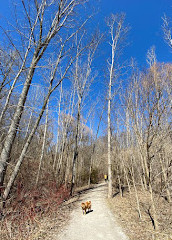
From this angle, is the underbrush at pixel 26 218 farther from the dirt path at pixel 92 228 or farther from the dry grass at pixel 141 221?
the dry grass at pixel 141 221

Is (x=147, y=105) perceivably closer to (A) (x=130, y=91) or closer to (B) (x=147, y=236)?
(A) (x=130, y=91)

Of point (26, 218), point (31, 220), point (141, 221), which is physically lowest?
point (141, 221)

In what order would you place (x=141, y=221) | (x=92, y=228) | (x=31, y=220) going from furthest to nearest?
(x=141, y=221)
(x=31, y=220)
(x=92, y=228)

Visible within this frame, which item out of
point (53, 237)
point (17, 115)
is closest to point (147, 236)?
point (53, 237)

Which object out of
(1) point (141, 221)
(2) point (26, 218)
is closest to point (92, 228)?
(1) point (141, 221)

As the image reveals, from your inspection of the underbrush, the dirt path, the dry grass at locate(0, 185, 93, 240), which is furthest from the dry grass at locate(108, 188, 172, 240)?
the underbrush

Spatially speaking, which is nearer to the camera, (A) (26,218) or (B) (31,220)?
(A) (26,218)

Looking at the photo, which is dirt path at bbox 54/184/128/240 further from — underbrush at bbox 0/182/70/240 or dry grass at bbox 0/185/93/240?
underbrush at bbox 0/182/70/240

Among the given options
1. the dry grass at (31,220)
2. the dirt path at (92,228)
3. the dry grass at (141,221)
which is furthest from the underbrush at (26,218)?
the dry grass at (141,221)

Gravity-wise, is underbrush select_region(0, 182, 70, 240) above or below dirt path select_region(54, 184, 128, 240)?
above

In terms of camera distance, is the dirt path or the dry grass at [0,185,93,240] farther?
the dirt path

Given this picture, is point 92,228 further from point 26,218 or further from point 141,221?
point 26,218

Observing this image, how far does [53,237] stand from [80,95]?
8.21 meters

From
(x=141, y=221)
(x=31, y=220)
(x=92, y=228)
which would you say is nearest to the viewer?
(x=92, y=228)
